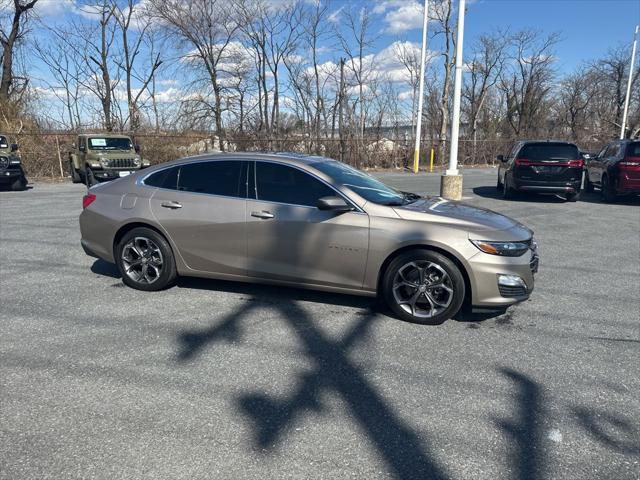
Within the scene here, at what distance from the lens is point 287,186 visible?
15.1 ft

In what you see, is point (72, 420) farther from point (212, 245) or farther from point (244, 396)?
point (212, 245)

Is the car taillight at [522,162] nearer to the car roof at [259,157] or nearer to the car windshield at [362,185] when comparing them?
the car windshield at [362,185]

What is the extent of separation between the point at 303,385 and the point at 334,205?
5.59 ft

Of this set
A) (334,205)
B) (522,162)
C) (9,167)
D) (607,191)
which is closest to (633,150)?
(607,191)

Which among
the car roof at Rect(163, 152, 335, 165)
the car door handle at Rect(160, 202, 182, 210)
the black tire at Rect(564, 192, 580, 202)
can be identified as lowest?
the black tire at Rect(564, 192, 580, 202)

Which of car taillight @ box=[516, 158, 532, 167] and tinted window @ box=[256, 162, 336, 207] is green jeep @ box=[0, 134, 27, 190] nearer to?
tinted window @ box=[256, 162, 336, 207]

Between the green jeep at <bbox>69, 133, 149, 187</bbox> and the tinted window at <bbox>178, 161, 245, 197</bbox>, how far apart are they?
39.9 ft

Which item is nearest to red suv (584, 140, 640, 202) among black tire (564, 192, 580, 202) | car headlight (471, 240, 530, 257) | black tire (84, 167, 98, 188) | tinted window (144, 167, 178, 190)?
black tire (564, 192, 580, 202)

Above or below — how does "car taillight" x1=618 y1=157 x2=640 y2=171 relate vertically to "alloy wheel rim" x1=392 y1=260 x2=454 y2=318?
above

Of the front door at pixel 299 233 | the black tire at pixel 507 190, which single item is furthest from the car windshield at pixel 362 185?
the black tire at pixel 507 190

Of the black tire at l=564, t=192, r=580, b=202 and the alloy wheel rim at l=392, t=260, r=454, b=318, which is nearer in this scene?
the alloy wheel rim at l=392, t=260, r=454, b=318

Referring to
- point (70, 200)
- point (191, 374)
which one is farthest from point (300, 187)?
point (70, 200)

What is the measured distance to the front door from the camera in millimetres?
4312

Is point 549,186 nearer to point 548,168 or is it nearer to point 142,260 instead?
point 548,168
